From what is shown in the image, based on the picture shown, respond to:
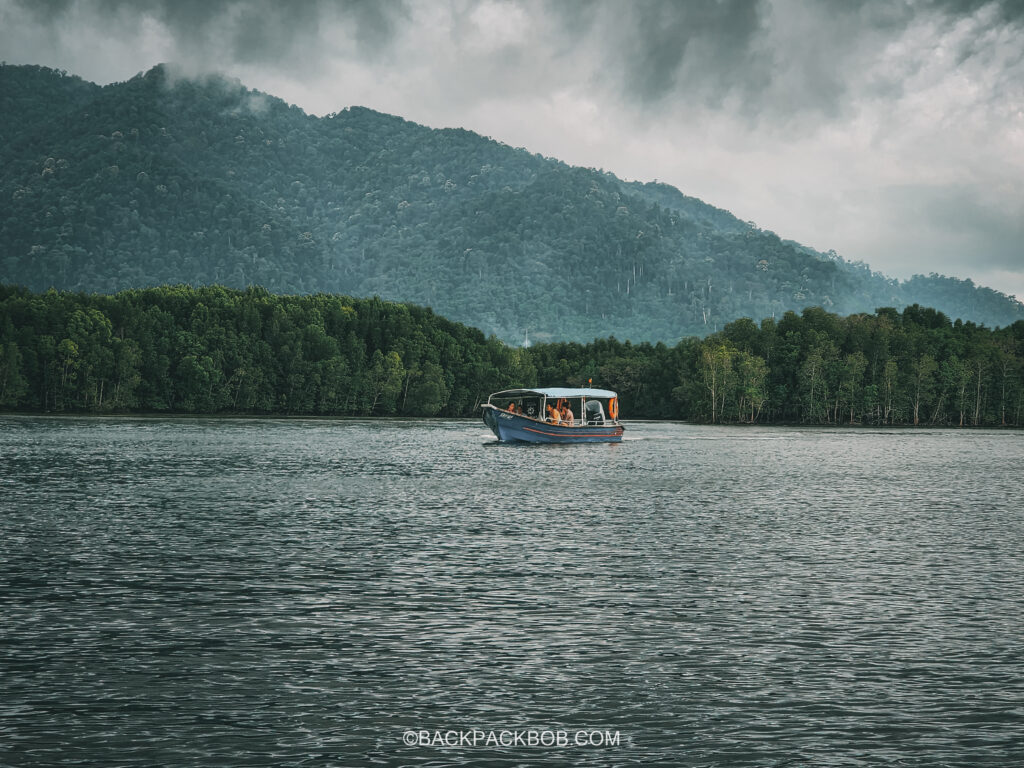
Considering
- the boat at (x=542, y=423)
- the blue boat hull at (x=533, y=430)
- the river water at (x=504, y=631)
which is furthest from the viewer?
the blue boat hull at (x=533, y=430)

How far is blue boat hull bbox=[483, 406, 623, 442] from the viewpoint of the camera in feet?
401

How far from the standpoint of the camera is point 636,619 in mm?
26312

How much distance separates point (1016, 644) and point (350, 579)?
60.4 feet

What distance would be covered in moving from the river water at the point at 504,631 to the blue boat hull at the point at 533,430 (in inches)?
2493

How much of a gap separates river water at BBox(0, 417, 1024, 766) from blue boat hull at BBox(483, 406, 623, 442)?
63320mm

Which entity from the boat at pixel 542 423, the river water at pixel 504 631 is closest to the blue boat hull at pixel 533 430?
the boat at pixel 542 423

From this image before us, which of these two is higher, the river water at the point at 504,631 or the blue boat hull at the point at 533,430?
the blue boat hull at the point at 533,430

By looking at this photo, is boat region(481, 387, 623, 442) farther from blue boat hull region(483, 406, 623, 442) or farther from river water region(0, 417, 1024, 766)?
river water region(0, 417, 1024, 766)

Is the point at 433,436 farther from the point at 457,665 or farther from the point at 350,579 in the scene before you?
the point at 457,665

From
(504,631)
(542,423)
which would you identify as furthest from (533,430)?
(504,631)

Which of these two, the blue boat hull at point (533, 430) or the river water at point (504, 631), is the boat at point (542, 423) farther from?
the river water at point (504, 631)

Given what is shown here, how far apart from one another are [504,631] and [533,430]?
3896 inches

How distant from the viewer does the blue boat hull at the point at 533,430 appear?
122312 mm

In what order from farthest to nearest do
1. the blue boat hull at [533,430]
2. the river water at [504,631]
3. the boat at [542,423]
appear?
the blue boat hull at [533,430] → the boat at [542,423] → the river water at [504,631]
